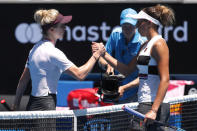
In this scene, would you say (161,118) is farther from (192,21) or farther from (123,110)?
(192,21)

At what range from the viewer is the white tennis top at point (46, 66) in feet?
13.7

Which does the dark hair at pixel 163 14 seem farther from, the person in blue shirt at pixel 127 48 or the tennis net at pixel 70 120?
the person in blue shirt at pixel 127 48

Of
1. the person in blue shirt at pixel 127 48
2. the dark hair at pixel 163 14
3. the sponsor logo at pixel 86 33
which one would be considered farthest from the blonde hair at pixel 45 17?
the sponsor logo at pixel 86 33

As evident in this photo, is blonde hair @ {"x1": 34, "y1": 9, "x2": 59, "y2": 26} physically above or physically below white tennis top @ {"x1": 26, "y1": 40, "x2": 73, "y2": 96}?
above

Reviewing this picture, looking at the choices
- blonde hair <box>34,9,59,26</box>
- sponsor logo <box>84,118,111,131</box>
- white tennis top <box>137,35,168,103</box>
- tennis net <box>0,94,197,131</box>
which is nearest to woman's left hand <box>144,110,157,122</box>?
white tennis top <box>137,35,168,103</box>

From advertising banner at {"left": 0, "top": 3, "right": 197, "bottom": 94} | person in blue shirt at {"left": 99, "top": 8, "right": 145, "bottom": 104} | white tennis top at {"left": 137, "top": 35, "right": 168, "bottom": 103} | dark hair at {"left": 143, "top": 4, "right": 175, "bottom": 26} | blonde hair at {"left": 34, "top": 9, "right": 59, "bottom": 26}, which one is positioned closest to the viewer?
white tennis top at {"left": 137, "top": 35, "right": 168, "bottom": 103}

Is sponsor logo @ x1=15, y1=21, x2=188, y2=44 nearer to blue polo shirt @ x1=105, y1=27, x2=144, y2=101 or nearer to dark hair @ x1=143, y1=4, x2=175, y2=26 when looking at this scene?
blue polo shirt @ x1=105, y1=27, x2=144, y2=101

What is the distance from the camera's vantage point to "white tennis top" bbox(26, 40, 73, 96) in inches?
165

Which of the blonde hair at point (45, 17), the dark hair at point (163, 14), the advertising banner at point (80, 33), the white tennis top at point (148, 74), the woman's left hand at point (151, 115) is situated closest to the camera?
the woman's left hand at point (151, 115)

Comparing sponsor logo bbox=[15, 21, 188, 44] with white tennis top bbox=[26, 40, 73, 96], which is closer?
white tennis top bbox=[26, 40, 73, 96]

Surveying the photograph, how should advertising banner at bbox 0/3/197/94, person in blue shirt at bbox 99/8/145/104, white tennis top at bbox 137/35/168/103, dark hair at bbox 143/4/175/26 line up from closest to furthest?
white tennis top at bbox 137/35/168/103 → dark hair at bbox 143/4/175/26 → person in blue shirt at bbox 99/8/145/104 → advertising banner at bbox 0/3/197/94

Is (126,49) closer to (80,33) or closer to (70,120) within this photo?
(70,120)

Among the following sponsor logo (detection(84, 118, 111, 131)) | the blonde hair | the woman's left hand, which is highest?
the blonde hair

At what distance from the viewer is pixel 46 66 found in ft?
13.8
